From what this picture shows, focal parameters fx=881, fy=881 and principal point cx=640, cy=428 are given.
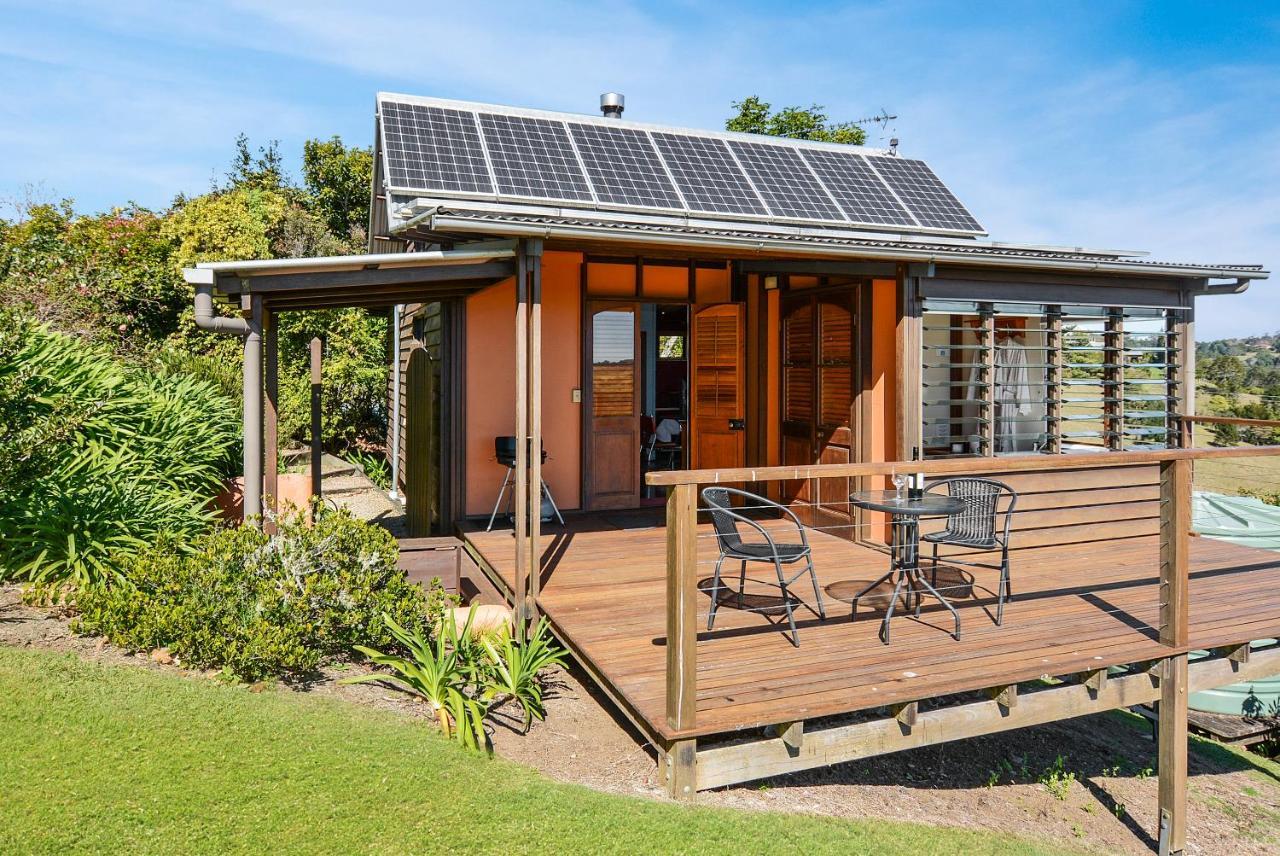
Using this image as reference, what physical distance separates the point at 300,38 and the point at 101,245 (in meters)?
6.09

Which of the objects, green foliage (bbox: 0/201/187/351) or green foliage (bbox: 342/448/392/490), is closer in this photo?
green foliage (bbox: 0/201/187/351)

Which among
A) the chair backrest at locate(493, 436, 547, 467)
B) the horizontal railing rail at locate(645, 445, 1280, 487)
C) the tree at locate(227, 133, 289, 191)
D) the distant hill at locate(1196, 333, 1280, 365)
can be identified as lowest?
the chair backrest at locate(493, 436, 547, 467)

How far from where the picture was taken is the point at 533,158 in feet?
33.4

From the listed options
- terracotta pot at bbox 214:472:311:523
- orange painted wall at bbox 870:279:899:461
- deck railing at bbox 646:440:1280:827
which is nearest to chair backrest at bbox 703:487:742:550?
deck railing at bbox 646:440:1280:827

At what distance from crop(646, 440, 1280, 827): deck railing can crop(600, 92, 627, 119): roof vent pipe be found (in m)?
8.96

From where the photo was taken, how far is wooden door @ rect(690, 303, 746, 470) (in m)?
10.0

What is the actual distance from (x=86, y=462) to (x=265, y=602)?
11.5 ft

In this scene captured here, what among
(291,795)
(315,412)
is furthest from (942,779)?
(315,412)

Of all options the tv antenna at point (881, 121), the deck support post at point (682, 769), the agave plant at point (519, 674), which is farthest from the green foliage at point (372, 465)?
the tv antenna at point (881, 121)

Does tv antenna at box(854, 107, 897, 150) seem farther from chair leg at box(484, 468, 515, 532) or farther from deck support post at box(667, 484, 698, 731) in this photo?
deck support post at box(667, 484, 698, 731)

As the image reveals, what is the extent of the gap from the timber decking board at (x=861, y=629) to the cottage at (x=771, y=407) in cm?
3

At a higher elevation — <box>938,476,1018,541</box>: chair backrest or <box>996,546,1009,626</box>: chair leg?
<box>938,476,1018,541</box>: chair backrest

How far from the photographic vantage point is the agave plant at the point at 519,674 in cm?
532

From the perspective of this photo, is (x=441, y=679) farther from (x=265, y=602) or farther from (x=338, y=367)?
A: (x=338, y=367)
